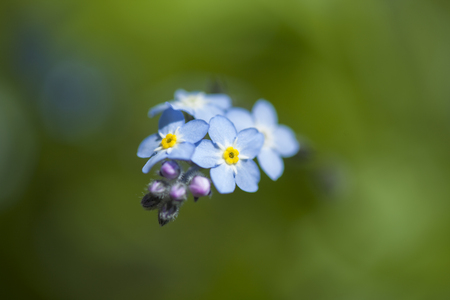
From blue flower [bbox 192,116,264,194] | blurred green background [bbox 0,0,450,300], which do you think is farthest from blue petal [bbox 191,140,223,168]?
blurred green background [bbox 0,0,450,300]

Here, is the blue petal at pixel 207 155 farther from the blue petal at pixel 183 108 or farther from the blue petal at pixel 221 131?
the blue petal at pixel 183 108

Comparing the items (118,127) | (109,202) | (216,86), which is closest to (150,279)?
(109,202)

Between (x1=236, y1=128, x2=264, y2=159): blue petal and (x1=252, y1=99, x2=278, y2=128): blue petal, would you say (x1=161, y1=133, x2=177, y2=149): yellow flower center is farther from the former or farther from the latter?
(x1=252, y1=99, x2=278, y2=128): blue petal

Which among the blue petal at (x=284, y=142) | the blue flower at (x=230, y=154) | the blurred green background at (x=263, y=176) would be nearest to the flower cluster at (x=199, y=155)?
the blue flower at (x=230, y=154)

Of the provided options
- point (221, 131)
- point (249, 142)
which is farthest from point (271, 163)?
point (221, 131)

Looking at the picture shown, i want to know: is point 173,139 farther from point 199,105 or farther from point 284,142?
point 284,142
